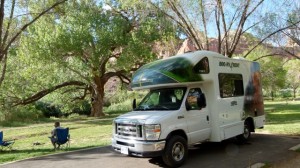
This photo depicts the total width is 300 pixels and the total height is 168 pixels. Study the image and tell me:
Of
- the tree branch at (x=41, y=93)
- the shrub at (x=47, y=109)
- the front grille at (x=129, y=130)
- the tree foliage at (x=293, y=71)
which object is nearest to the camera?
the front grille at (x=129, y=130)

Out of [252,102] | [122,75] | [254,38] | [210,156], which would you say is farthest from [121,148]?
[122,75]

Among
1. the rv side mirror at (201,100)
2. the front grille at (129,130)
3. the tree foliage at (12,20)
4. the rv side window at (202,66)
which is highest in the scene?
the tree foliage at (12,20)

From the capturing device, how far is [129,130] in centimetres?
818

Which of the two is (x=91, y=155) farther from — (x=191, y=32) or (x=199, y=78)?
(x=191, y=32)

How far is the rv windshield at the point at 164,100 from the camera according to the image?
28.3 feet

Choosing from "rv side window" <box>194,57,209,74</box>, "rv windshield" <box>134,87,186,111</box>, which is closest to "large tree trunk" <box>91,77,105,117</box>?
"rv windshield" <box>134,87,186,111</box>

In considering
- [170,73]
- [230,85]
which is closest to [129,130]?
[170,73]

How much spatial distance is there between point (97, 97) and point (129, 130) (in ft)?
74.4

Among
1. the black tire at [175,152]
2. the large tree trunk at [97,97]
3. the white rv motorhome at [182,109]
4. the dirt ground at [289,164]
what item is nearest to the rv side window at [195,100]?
the white rv motorhome at [182,109]

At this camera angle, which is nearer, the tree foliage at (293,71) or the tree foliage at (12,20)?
the tree foliage at (12,20)

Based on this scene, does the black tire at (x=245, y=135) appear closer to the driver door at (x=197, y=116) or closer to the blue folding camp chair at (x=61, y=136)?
the driver door at (x=197, y=116)

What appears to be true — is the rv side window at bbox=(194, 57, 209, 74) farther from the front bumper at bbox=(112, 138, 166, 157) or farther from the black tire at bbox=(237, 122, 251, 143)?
the black tire at bbox=(237, 122, 251, 143)

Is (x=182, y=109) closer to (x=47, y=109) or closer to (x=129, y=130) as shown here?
(x=129, y=130)

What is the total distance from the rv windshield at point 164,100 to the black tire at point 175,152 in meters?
0.88
